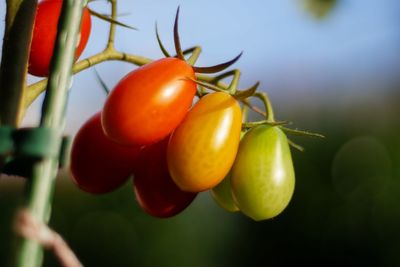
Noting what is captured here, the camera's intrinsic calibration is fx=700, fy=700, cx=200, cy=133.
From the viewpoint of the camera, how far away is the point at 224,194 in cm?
65

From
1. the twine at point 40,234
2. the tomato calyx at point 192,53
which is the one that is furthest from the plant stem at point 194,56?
the twine at point 40,234

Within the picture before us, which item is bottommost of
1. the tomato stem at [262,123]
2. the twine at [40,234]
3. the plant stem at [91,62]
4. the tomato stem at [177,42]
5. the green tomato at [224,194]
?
the green tomato at [224,194]

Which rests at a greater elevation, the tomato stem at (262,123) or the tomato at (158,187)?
the tomato stem at (262,123)

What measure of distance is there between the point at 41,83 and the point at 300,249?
2.64 meters

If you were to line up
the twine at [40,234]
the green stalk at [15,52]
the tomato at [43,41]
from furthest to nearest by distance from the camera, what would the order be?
the tomato at [43,41] < the green stalk at [15,52] < the twine at [40,234]

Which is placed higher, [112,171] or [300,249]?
[112,171]

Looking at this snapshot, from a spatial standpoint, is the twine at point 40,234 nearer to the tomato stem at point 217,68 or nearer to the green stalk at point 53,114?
the green stalk at point 53,114

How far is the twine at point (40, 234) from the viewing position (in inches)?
15.1

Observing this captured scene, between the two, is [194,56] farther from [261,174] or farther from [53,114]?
[53,114]

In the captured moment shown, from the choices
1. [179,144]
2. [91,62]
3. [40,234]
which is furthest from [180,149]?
[40,234]

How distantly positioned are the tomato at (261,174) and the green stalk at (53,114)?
22 cm

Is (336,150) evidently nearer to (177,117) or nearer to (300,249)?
(300,249)

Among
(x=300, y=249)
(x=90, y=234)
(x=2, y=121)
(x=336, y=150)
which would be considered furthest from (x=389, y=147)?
(x=2, y=121)

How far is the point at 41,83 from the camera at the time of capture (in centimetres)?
56
